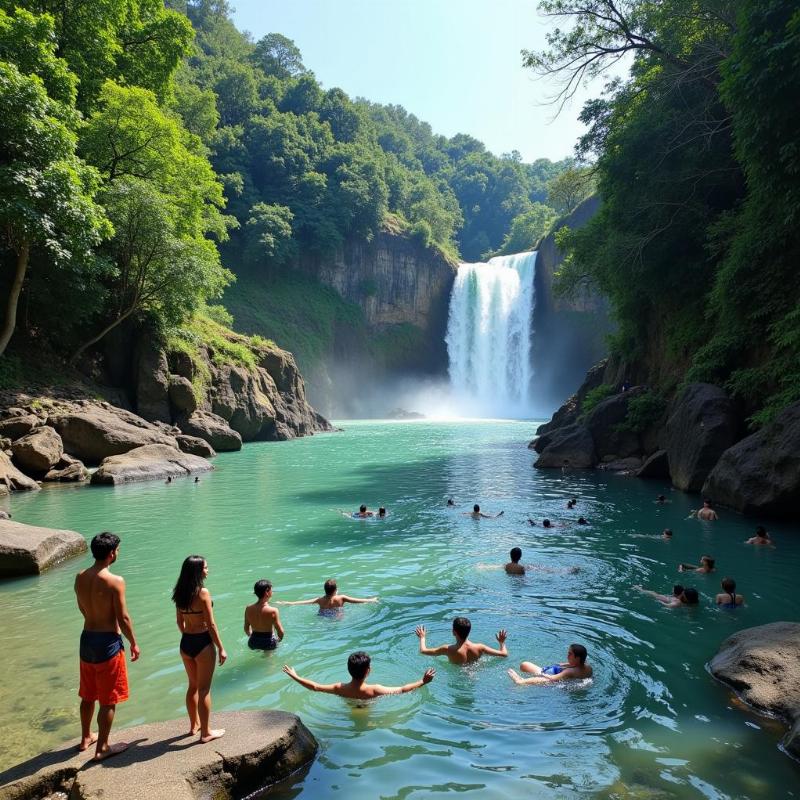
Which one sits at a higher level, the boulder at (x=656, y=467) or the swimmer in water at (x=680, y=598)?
the boulder at (x=656, y=467)

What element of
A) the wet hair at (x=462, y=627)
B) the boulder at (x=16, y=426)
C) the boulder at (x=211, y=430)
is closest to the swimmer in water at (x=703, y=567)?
the wet hair at (x=462, y=627)

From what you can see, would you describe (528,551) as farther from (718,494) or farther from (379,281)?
(379,281)

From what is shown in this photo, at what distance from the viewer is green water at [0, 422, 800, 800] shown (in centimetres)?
473

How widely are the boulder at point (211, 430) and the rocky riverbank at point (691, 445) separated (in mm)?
14506

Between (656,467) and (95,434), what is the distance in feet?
62.4

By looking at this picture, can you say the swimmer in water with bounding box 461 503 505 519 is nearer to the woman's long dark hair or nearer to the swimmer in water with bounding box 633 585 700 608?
the swimmer in water with bounding box 633 585 700 608

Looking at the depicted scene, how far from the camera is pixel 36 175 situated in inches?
691

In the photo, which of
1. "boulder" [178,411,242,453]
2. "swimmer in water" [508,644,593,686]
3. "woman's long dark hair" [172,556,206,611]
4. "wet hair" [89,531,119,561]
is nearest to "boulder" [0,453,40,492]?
"boulder" [178,411,242,453]

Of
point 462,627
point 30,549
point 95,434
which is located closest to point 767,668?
point 462,627

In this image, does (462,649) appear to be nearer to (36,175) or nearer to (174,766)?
(174,766)

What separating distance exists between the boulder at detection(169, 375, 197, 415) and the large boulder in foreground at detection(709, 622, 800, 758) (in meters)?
25.5

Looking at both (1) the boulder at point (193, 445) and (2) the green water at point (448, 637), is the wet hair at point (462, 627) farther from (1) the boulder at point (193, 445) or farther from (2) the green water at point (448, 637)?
(1) the boulder at point (193, 445)

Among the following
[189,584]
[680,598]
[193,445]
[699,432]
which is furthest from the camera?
[193,445]

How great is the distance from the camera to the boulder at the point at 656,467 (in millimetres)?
20031
